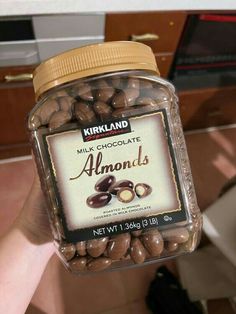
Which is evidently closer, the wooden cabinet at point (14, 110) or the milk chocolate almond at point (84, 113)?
the milk chocolate almond at point (84, 113)

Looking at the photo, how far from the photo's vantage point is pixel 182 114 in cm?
134

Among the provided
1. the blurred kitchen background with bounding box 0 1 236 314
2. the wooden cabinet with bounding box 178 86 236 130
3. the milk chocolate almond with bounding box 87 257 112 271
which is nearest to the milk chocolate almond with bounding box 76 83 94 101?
the milk chocolate almond with bounding box 87 257 112 271

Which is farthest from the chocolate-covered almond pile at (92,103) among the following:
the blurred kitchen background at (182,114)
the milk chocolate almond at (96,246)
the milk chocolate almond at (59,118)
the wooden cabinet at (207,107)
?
the wooden cabinet at (207,107)

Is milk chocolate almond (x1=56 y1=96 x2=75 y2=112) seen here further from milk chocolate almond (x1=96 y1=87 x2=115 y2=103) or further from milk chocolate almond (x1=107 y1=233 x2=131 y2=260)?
milk chocolate almond (x1=107 y1=233 x2=131 y2=260)

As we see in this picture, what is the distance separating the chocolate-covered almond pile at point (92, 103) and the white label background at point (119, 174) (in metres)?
0.02

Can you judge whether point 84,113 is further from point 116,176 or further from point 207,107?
point 207,107

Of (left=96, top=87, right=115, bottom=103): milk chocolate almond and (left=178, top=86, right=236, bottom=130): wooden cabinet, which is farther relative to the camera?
(left=178, top=86, right=236, bottom=130): wooden cabinet

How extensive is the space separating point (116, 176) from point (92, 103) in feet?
0.32

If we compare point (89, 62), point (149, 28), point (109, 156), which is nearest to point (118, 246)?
point (109, 156)

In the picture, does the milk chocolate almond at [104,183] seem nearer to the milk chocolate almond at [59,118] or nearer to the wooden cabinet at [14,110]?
the milk chocolate almond at [59,118]

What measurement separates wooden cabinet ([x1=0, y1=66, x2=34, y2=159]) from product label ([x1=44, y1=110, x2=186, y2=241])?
1.52 feet

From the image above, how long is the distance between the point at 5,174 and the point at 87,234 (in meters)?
0.92
